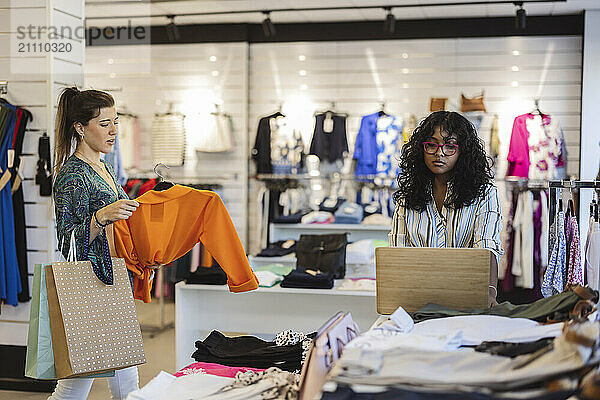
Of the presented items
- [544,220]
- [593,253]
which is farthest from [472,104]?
[593,253]

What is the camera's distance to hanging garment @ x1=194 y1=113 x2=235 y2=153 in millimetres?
8242

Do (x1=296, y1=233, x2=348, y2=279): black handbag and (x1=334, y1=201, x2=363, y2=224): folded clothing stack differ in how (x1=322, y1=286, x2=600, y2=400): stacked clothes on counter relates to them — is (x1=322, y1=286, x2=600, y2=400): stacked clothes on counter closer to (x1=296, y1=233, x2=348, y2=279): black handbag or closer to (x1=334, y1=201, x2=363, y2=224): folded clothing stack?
(x1=296, y1=233, x2=348, y2=279): black handbag

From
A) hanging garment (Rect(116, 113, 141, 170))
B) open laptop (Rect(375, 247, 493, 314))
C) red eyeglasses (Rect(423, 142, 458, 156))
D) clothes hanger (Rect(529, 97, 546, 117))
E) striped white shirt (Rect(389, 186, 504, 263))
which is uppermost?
clothes hanger (Rect(529, 97, 546, 117))

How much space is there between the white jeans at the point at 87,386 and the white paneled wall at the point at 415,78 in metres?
5.42

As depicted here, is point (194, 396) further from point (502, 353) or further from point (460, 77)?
point (460, 77)

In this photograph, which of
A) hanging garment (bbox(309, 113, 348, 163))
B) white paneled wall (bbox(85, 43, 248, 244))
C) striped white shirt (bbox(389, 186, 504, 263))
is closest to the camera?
striped white shirt (bbox(389, 186, 504, 263))

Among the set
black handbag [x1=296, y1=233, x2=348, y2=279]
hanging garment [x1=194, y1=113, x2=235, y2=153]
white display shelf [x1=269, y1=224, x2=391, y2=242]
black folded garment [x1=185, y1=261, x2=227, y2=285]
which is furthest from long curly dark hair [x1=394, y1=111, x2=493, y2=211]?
hanging garment [x1=194, y1=113, x2=235, y2=153]

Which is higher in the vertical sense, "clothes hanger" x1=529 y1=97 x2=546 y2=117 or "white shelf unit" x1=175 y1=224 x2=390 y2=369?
"clothes hanger" x1=529 y1=97 x2=546 y2=117

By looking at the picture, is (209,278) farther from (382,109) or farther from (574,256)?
(382,109)

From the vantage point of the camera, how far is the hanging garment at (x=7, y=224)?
4617 millimetres

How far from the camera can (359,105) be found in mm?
8203

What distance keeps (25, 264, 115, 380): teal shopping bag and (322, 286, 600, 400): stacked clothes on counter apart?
4.92ft

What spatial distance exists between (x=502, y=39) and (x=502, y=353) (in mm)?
6670

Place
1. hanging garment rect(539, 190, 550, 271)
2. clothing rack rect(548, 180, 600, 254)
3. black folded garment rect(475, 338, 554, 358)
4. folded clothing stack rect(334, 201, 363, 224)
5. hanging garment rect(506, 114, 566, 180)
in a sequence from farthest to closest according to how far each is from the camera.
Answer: hanging garment rect(506, 114, 566, 180)
folded clothing stack rect(334, 201, 363, 224)
hanging garment rect(539, 190, 550, 271)
clothing rack rect(548, 180, 600, 254)
black folded garment rect(475, 338, 554, 358)
